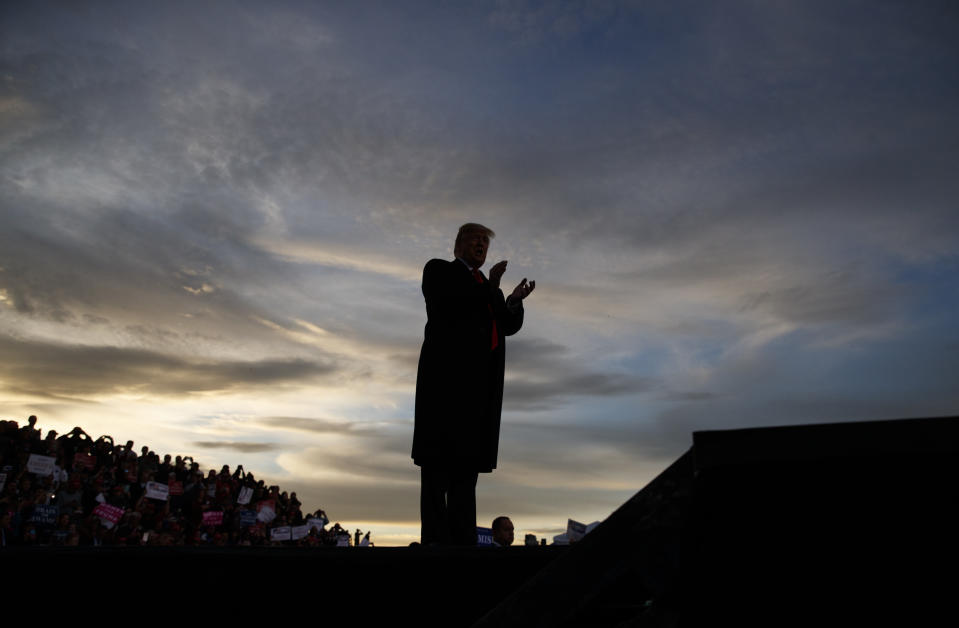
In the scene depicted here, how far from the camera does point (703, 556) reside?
4.25 feet

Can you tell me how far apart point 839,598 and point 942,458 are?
313mm

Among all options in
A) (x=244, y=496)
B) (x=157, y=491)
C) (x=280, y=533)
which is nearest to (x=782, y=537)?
(x=157, y=491)

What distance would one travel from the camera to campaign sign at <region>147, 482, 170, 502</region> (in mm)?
12656

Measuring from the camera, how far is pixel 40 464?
10.4 m

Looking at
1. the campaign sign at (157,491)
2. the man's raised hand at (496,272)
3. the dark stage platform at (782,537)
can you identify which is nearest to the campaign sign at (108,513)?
the campaign sign at (157,491)

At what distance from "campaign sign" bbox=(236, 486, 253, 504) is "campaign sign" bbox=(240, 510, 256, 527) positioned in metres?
0.40

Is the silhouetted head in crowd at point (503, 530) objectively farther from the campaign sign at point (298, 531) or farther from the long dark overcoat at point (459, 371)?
the campaign sign at point (298, 531)

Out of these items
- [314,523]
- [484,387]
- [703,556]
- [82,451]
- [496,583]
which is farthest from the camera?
[314,523]

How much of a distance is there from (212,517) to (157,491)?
1.62 meters

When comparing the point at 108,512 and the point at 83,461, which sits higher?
the point at 83,461

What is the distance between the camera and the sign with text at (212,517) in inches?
548

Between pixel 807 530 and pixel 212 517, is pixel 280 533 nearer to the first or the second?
pixel 212 517

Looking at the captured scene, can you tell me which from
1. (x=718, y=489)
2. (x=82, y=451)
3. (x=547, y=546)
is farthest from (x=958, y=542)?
(x=82, y=451)

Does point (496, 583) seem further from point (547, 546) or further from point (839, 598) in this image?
point (839, 598)
